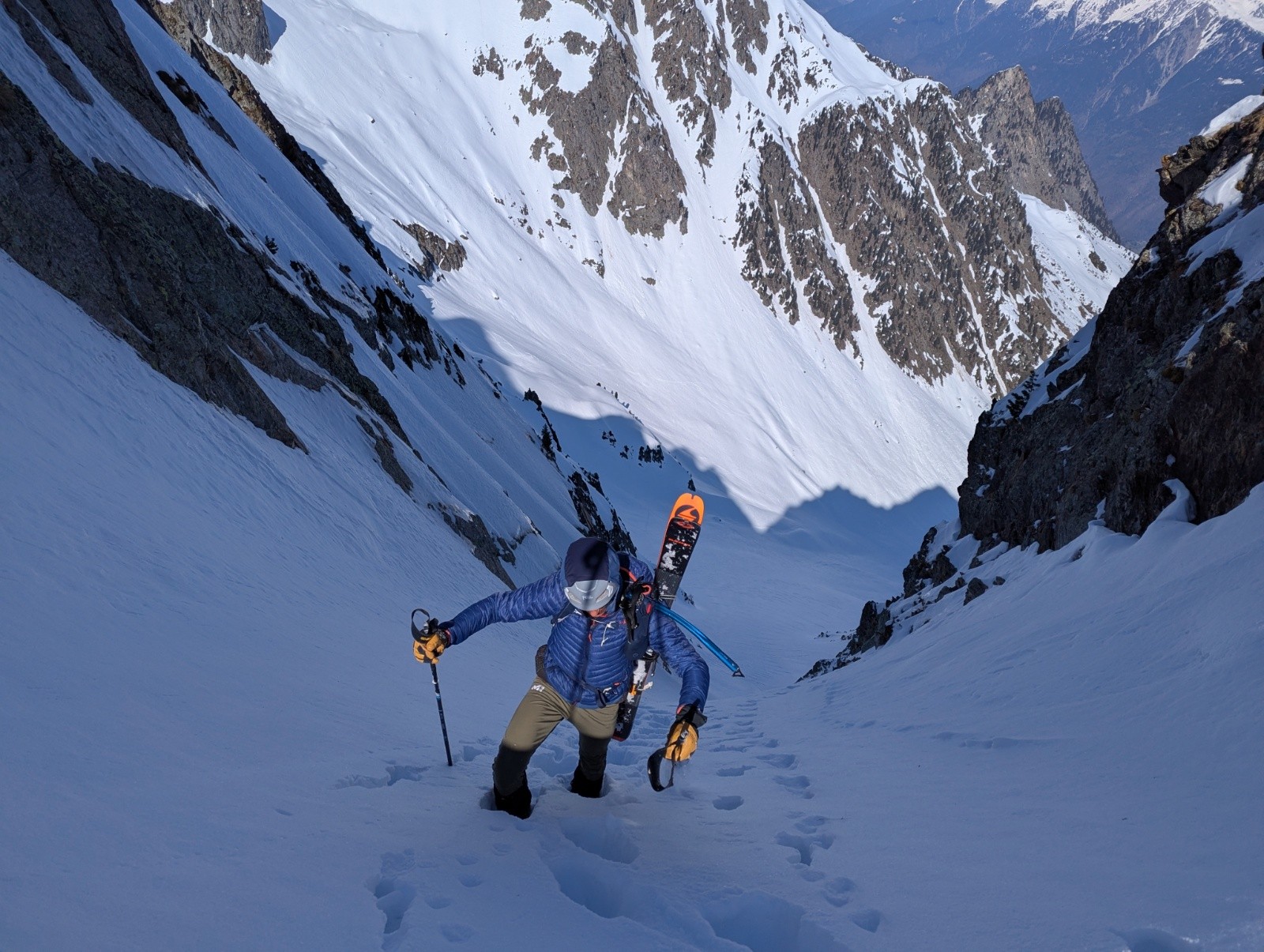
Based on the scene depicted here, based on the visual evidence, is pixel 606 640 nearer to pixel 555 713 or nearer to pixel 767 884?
pixel 555 713

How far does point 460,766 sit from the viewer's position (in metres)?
6.39

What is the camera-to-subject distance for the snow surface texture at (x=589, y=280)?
75.1m

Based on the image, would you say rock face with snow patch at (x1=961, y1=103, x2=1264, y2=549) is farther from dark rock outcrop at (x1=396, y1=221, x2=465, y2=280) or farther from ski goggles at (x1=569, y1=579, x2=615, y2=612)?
dark rock outcrop at (x1=396, y1=221, x2=465, y2=280)

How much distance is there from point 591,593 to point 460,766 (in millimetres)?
2365

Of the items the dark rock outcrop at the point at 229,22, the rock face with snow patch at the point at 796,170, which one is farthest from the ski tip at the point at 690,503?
the dark rock outcrop at the point at 229,22

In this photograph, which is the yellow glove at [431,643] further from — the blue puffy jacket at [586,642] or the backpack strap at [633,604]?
the backpack strap at [633,604]

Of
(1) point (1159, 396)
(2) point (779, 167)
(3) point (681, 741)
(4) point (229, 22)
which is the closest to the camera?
(3) point (681, 741)

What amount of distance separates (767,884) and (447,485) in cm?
1629

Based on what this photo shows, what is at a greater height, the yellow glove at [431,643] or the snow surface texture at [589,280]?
the snow surface texture at [589,280]

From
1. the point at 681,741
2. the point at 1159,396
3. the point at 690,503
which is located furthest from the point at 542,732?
the point at 1159,396

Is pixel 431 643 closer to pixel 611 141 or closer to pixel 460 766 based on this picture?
pixel 460 766

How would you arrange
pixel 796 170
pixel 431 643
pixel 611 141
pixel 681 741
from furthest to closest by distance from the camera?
1. pixel 796 170
2. pixel 611 141
3. pixel 431 643
4. pixel 681 741

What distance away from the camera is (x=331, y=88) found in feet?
310

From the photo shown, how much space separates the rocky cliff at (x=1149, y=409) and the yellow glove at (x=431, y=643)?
8.28 meters
